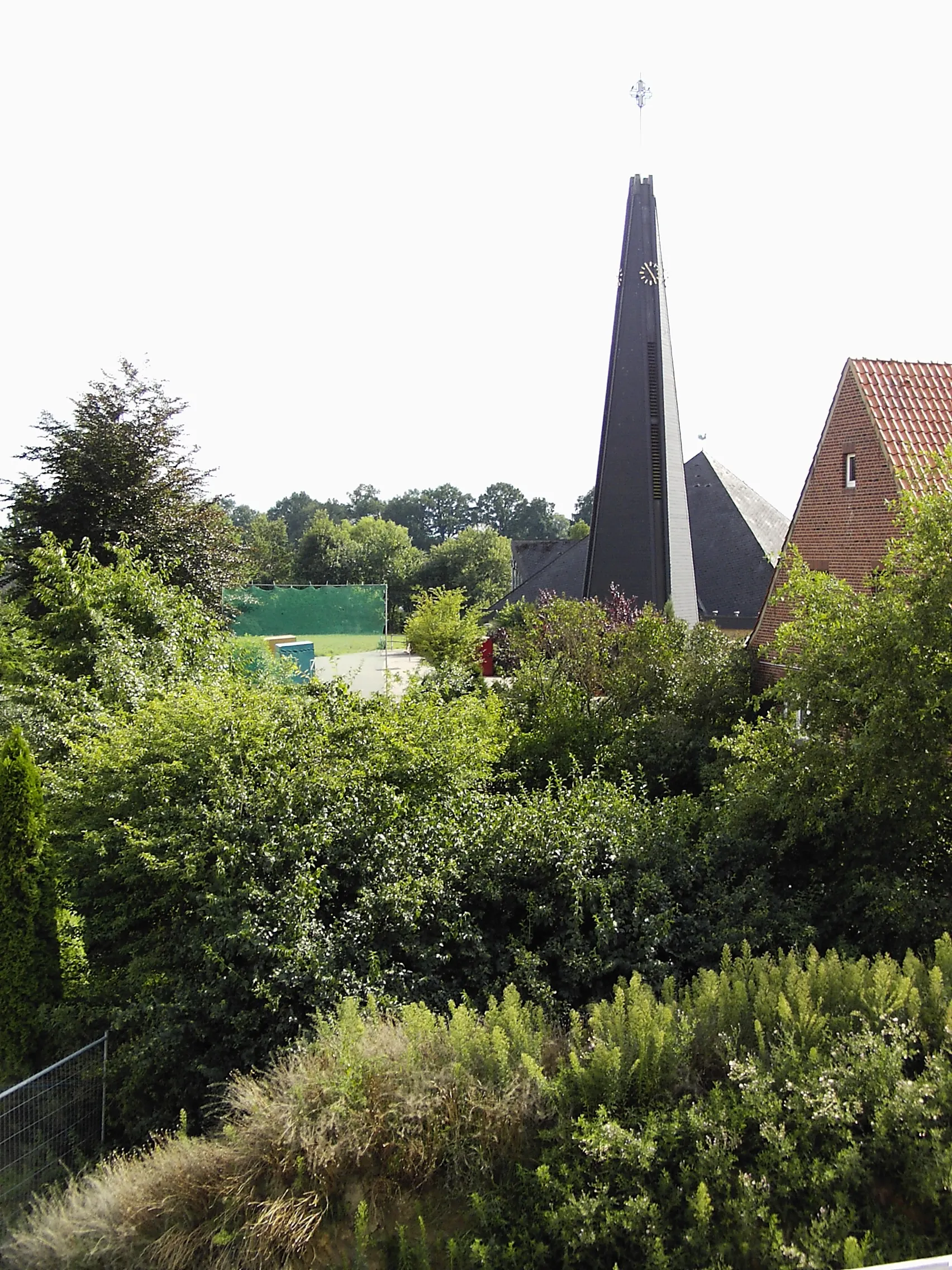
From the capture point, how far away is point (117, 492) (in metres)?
16.6

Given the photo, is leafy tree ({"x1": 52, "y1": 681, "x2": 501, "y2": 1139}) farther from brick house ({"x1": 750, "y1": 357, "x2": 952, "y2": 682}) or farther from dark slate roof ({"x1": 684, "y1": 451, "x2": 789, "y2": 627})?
dark slate roof ({"x1": 684, "y1": 451, "x2": 789, "y2": 627})

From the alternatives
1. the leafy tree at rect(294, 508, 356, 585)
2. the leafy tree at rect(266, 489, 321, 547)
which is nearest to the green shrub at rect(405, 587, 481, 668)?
the leafy tree at rect(294, 508, 356, 585)

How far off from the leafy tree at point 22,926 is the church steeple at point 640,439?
13.1 m

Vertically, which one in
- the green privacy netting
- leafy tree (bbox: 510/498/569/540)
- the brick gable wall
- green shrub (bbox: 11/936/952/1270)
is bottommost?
green shrub (bbox: 11/936/952/1270)

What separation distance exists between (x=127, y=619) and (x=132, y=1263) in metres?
8.83

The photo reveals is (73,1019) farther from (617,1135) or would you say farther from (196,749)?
(617,1135)

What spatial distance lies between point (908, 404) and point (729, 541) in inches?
604

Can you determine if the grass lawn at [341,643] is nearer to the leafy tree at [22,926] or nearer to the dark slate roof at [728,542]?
the dark slate roof at [728,542]

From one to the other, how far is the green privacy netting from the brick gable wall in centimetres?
1076

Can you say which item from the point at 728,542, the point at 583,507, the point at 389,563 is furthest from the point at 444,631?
the point at 583,507

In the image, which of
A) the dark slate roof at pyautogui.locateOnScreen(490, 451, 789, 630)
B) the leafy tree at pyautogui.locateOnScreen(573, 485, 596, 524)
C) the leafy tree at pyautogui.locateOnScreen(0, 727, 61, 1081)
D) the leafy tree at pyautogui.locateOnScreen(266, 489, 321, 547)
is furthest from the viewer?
the leafy tree at pyautogui.locateOnScreen(266, 489, 321, 547)

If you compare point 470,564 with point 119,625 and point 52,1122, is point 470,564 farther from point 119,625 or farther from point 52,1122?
point 52,1122

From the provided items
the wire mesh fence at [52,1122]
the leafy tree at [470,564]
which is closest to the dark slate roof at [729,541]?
the wire mesh fence at [52,1122]

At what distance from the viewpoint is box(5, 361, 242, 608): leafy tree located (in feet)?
54.1
